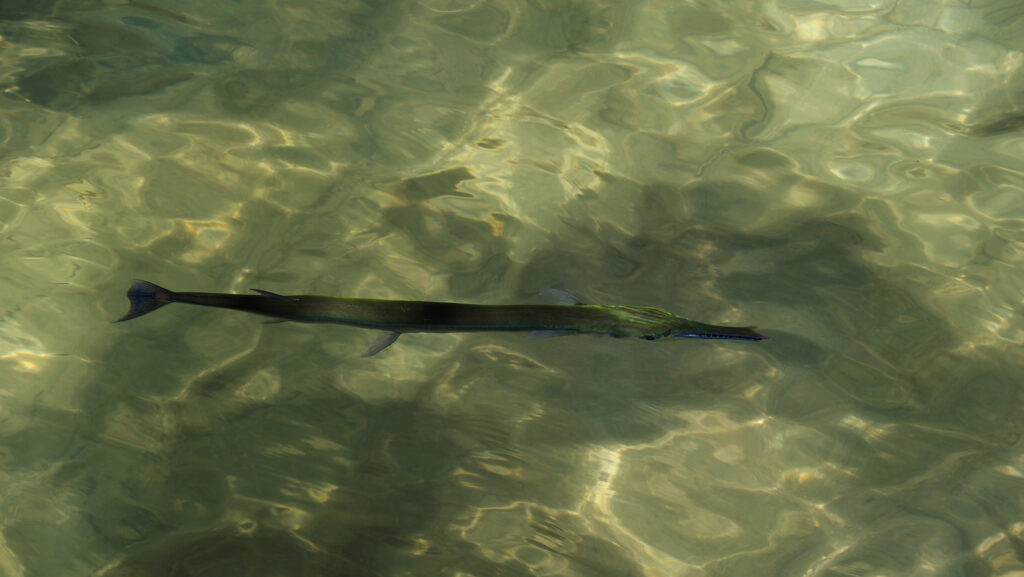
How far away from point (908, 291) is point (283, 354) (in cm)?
450

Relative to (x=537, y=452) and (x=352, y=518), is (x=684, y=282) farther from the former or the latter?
(x=352, y=518)

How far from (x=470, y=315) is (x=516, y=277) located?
1813 mm

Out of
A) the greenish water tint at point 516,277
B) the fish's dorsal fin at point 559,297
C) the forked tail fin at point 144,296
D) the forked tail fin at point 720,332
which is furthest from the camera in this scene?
the greenish water tint at point 516,277

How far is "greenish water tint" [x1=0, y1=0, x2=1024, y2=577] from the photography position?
12.9 ft

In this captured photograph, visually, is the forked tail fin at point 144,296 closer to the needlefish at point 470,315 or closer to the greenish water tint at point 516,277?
the needlefish at point 470,315

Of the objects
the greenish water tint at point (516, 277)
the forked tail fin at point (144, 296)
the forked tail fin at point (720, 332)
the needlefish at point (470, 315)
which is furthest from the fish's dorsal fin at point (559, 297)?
the forked tail fin at point (144, 296)

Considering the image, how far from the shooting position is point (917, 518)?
385 cm

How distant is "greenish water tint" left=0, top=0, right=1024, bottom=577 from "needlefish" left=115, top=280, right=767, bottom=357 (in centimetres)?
142

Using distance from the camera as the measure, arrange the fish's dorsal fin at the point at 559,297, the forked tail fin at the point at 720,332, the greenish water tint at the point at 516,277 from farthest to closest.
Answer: the greenish water tint at the point at 516,277, the fish's dorsal fin at the point at 559,297, the forked tail fin at the point at 720,332

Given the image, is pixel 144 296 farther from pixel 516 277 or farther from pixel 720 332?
pixel 720 332

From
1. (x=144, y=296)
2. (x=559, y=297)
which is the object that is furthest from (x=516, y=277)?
(x=144, y=296)

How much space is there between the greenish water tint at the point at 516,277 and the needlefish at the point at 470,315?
142 centimetres

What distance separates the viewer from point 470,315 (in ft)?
9.73

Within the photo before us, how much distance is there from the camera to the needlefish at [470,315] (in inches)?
113
